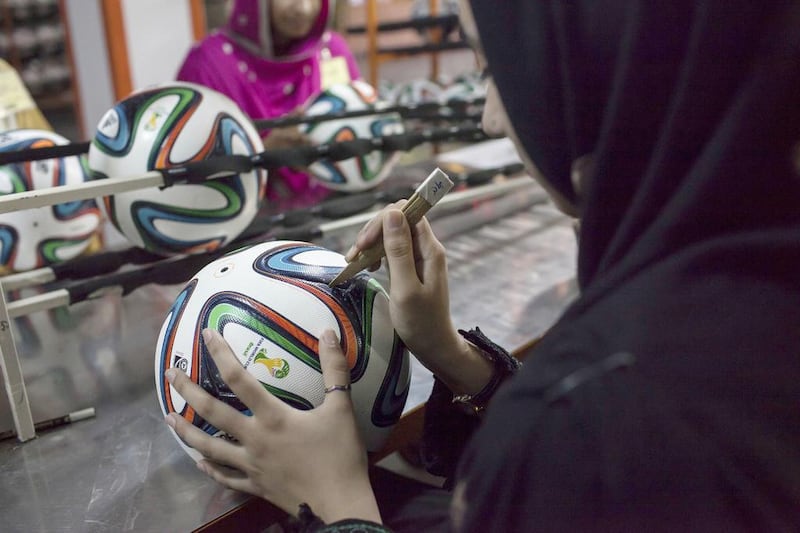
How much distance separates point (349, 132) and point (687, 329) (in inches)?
61.4

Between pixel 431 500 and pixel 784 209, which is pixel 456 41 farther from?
pixel 784 209

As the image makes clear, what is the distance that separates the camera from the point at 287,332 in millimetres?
766

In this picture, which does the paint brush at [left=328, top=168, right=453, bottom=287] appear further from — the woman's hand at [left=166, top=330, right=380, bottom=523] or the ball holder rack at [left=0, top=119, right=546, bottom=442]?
the ball holder rack at [left=0, top=119, right=546, bottom=442]

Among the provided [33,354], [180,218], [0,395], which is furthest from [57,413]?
[180,218]

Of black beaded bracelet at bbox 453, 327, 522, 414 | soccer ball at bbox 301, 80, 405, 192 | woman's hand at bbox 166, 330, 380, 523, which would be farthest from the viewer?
soccer ball at bbox 301, 80, 405, 192

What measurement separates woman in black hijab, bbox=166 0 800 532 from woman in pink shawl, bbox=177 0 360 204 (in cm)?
163

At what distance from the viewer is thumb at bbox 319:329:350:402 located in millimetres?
714

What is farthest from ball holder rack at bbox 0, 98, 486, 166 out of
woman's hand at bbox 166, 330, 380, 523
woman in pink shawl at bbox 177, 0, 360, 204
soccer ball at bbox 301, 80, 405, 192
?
woman's hand at bbox 166, 330, 380, 523

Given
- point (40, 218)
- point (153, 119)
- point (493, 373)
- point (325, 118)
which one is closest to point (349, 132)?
point (325, 118)

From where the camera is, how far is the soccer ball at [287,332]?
0.75m

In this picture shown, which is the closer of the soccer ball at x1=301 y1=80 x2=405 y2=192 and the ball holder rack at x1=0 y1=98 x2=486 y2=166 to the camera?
the ball holder rack at x1=0 y1=98 x2=486 y2=166

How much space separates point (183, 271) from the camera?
1.25 m

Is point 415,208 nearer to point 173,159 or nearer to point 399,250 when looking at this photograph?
point 399,250

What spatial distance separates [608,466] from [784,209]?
23 cm
